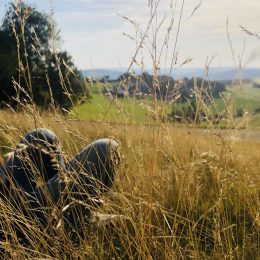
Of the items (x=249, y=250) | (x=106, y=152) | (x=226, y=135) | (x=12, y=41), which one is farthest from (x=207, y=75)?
(x=12, y=41)

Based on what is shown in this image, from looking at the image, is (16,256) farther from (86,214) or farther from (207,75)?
(207,75)

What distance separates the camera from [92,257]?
5.82ft

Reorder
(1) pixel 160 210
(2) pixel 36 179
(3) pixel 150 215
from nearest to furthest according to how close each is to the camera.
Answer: (3) pixel 150 215
(2) pixel 36 179
(1) pixel 160 210

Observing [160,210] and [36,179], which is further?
[160,210]

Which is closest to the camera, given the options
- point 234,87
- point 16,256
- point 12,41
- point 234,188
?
point 16,256

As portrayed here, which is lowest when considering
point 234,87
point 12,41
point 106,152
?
point 106,152

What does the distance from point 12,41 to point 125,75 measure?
23.4 m

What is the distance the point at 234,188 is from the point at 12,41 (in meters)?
22.7

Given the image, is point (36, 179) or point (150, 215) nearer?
point (150, 215)

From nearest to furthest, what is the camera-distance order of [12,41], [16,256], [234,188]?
[16,256], [234,188], [12,41]

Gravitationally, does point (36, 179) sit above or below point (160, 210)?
above

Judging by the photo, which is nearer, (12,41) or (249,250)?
(249,250)

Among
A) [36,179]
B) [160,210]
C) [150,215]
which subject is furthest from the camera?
[160,210]

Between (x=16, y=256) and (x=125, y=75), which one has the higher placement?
(x=125, y=75)
